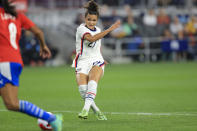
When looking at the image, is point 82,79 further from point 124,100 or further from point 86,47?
point 124,100

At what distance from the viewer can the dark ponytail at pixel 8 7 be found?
787 centimetres

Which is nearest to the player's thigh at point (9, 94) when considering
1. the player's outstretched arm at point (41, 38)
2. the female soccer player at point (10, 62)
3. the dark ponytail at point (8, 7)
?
the female soccer player at point (10, 62)

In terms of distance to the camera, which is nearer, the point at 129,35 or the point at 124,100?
the point at 124,100

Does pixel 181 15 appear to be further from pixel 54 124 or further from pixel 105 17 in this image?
pixel 54 124

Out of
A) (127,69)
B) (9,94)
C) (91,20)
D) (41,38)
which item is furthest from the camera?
(127,69)

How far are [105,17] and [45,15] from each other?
13.5 feet

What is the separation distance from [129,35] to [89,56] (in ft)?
67.1

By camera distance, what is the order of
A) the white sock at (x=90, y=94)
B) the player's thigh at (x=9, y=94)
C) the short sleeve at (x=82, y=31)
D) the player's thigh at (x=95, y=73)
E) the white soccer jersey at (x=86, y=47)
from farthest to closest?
the white soccer jersey at (x=86, y=47), the short sleeve at (x=82, y=31), the player's thigh at (x=95, y=73), the white sock at (x=90, y=94), the player's thigh at (x=9, y=94)

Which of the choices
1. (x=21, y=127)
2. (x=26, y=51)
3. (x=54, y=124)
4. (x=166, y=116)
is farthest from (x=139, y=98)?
(x=26, y=51)

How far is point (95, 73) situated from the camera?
10227mm

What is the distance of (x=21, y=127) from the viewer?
366 inches

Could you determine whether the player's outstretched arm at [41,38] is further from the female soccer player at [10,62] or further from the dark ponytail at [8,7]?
the dark ponytail at [8,7]

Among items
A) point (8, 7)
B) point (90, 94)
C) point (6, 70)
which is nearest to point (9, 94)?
point (6, 70)

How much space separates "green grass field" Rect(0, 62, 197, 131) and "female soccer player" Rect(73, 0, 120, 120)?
65 centimetres
